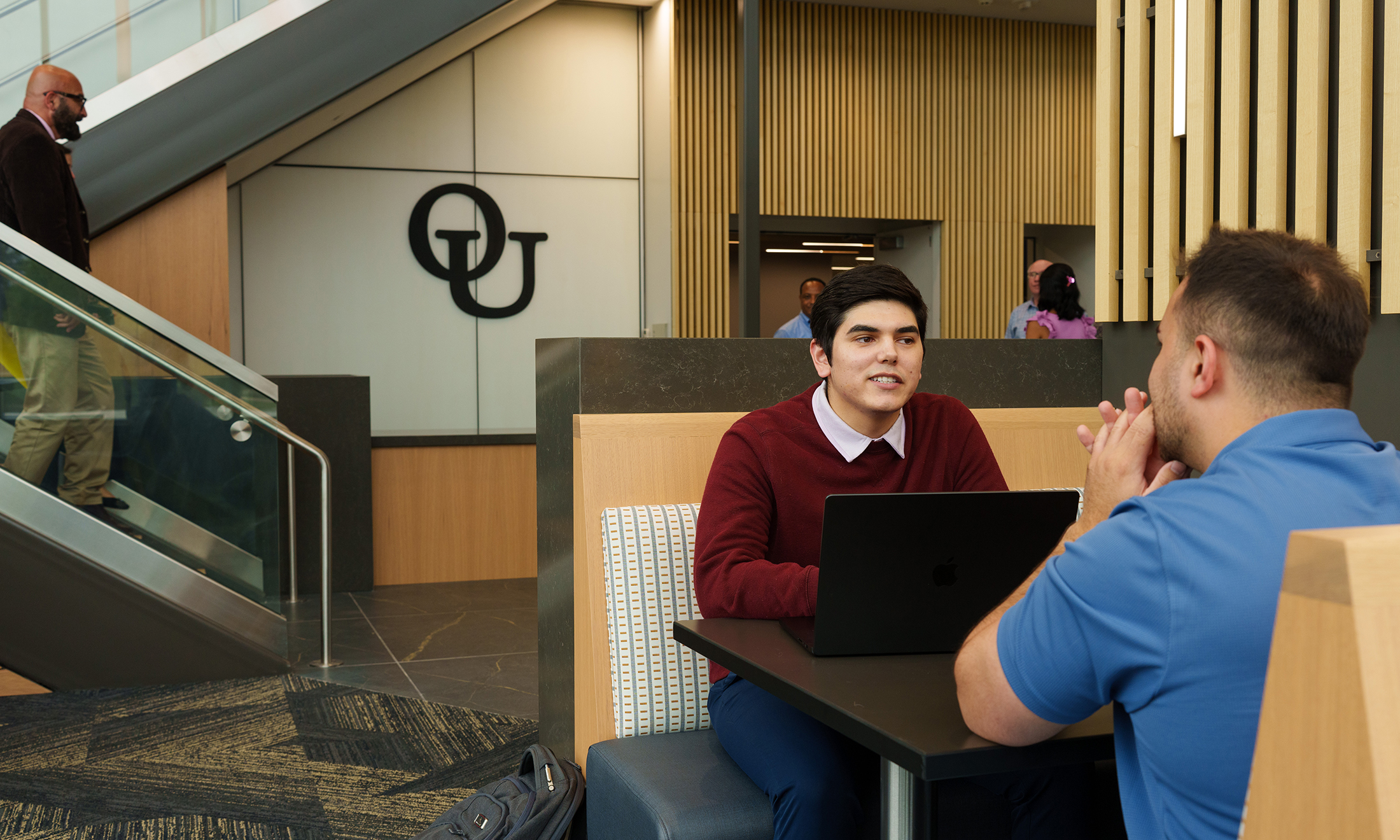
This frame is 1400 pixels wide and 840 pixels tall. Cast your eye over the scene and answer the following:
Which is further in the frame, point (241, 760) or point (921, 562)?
point (241, 760)

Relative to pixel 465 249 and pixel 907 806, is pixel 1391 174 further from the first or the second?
pixel 465 249

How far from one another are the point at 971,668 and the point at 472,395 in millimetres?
6594

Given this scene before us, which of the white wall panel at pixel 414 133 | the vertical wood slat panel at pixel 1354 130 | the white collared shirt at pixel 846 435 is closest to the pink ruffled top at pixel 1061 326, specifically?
the vertical wood slat panel at pixel 1354 130

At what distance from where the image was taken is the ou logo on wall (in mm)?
7285

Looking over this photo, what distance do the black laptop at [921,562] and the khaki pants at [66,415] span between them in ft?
11.2

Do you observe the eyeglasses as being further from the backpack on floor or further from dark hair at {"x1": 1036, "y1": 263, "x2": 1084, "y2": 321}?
dark hair at {"x1": 1036, "y1": 263, "x2": 1084, "y2": 321}

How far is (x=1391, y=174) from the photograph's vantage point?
2.40 m

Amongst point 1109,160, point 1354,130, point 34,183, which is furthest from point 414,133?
point 1354,130

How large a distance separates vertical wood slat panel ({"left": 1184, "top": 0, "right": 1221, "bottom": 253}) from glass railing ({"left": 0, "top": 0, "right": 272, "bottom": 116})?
4.93 m

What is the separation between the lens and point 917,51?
8.42 m

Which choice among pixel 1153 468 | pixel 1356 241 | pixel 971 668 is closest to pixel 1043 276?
pixel 1356 241

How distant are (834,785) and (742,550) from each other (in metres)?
0.44

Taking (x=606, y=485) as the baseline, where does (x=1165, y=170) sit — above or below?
above

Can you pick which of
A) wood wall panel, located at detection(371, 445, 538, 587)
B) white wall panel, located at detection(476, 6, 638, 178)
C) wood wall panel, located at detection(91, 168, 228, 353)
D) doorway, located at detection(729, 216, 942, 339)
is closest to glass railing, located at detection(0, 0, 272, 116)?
wood wall panel, located at detection(91, 168, 228, 353)
